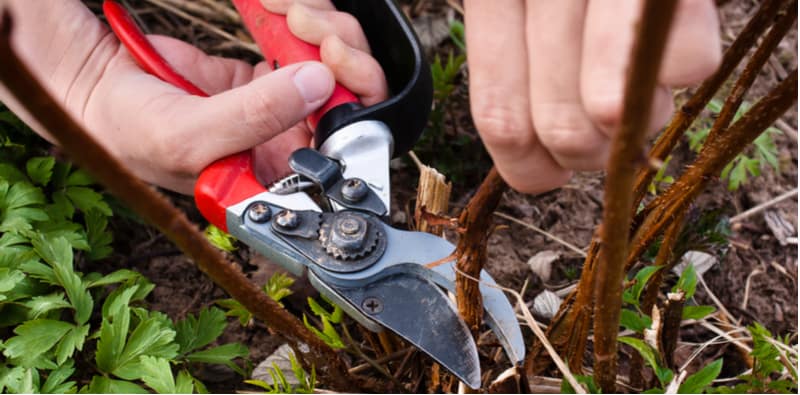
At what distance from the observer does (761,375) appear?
153cm

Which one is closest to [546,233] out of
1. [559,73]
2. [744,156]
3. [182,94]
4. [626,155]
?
[744,156]

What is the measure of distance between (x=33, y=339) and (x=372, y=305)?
719 millimetres

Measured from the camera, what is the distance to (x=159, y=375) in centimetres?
151

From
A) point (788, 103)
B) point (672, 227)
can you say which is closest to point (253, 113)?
point (672, 227)

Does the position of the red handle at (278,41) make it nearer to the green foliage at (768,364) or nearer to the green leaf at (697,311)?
the green leaf at (697,311)

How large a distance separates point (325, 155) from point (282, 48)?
1.32 feet

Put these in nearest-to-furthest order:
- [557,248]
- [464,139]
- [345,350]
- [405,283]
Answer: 1. [405,283]
2. [345,350]
3. [557,248]
4. [464,139]

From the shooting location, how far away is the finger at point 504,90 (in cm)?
109

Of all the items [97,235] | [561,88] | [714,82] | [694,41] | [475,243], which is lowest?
[97,235]

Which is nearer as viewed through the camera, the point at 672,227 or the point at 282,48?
the point at 672,227

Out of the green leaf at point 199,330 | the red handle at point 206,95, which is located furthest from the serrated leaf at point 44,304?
the red handle at point 206,95

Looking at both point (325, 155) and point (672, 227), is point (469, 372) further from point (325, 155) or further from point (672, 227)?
point (325, 155)

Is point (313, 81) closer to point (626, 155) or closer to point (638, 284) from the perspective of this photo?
point (638, 284)

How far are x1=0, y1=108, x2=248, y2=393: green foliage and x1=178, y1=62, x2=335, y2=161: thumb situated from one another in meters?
0.38
